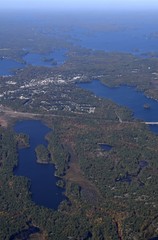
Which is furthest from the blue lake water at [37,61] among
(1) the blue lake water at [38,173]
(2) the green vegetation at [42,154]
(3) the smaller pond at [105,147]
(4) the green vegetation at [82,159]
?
(3) the smaller pond at [105,147]

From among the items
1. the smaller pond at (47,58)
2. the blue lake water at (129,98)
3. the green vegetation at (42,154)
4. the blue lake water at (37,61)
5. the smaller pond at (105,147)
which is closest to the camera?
the green vegetation at (42,154)

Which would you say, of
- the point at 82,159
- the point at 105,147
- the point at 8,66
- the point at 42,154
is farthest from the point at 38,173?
the point at 8,66

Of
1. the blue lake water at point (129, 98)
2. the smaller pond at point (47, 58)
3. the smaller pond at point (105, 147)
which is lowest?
the smaller pond at point (47, 58)

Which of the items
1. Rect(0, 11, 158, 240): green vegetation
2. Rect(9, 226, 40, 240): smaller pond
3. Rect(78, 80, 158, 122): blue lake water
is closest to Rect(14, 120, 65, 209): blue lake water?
Rect(0, 11, 158, 240): green vegetation

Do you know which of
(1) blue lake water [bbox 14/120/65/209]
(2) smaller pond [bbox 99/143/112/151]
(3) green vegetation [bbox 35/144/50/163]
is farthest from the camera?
(2) smaller pond [bbox 99/143/112/151]

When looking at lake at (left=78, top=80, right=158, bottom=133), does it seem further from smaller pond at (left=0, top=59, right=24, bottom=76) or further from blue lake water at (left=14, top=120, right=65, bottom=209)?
smaller pond at (left=0, top=59, right=24, bottom=76)

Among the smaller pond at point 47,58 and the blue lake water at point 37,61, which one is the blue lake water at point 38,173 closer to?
the blue lake water at point 37,61

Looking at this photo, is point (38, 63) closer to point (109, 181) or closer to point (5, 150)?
point (5, 150)

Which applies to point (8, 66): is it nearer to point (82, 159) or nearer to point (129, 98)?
point (129, 98)
